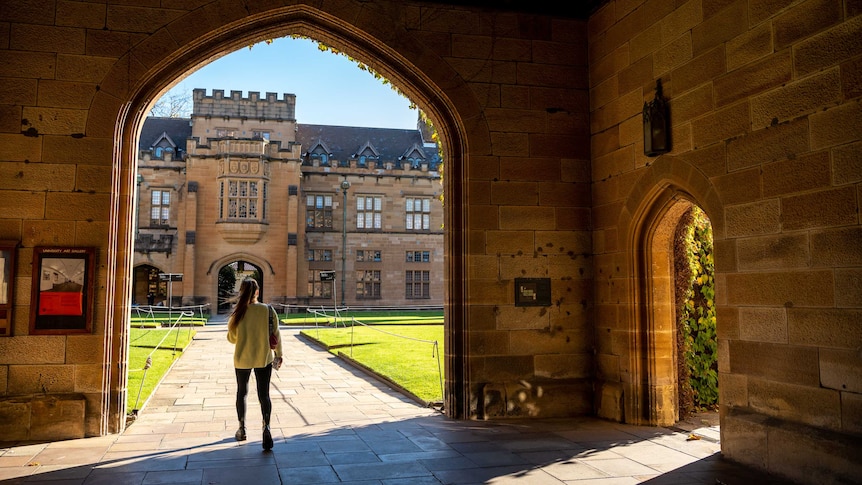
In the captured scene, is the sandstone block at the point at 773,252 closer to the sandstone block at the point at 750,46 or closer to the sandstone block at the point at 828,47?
the sandstone block at the point at 828,47

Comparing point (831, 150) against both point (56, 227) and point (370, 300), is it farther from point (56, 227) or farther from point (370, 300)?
point (370, 300)

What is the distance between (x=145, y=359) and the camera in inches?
451

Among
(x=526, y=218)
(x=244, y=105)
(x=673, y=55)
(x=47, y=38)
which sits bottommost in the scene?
(x=526, y=218)

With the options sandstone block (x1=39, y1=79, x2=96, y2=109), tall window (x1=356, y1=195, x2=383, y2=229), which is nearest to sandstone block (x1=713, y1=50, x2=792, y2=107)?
sandstone block (x1=39, y1=79, x2=96, y2=109)

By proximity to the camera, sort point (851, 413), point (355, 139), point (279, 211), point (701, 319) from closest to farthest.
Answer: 1. point (851, 413)
2. point (701, 319)
3. point (279, 211)
4. point (355, 139)

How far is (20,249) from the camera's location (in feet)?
19.6

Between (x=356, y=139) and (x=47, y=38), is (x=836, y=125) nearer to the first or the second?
(x=47, y=38)

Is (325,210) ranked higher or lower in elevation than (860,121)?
higher

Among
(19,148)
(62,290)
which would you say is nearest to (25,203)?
(19,148)

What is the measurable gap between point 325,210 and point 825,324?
102 feet

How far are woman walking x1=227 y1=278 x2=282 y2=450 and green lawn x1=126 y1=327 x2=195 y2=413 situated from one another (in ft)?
6.66

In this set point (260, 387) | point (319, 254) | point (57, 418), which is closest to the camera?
point (260, 387)

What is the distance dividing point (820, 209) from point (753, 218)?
0.61 metres

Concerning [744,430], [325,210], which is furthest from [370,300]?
[744,430]
